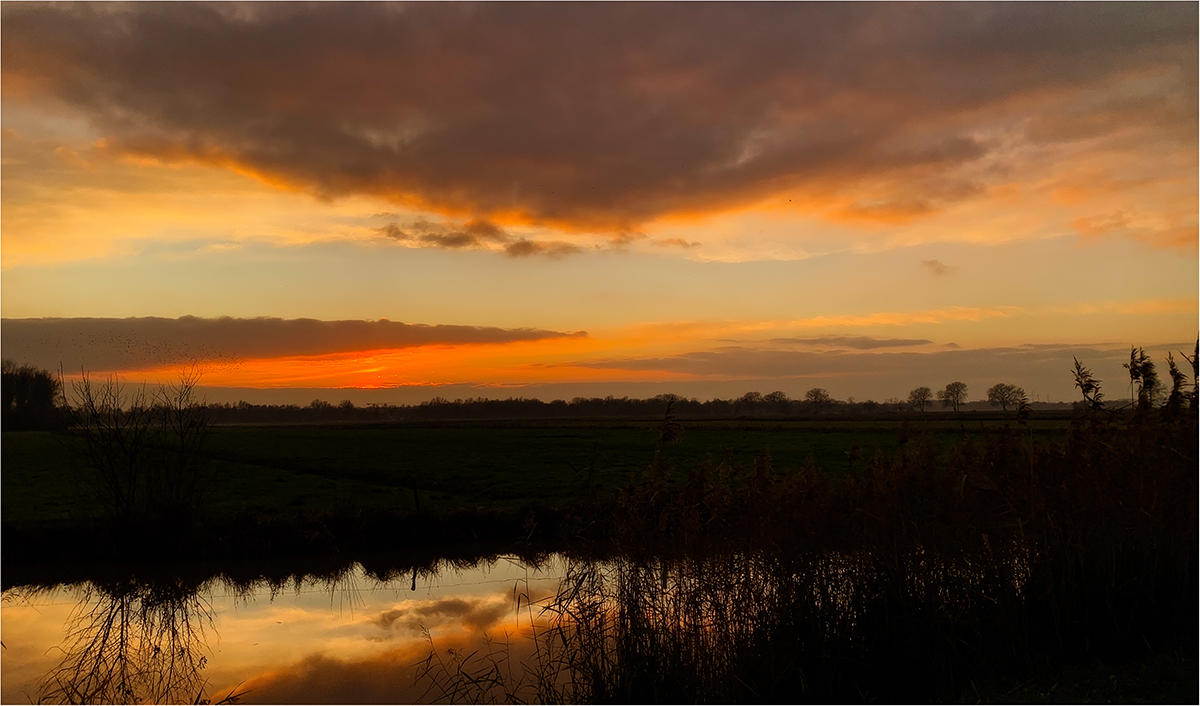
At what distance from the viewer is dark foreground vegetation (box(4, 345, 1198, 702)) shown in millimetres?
8977

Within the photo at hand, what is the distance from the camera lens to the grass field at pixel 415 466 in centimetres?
3170

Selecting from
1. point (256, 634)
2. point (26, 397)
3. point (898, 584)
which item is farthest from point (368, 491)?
point (26, 397)

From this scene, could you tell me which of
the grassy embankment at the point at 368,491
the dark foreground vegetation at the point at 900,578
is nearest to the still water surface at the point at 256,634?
the grassy embankment at the point at 368,491

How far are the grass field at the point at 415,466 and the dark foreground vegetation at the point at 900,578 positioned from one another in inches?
75.6

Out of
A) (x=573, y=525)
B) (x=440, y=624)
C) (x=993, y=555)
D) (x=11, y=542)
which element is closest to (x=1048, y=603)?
(x=993, y=555)

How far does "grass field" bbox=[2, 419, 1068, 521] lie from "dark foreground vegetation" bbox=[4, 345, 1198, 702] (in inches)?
75.6

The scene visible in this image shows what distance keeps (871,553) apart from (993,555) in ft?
4.94

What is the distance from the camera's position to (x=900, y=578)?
923 cm

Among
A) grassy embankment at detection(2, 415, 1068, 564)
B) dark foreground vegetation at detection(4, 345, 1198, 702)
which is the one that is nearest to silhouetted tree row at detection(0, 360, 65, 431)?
grassy embankment at detection(2, 415, 1068, 564)

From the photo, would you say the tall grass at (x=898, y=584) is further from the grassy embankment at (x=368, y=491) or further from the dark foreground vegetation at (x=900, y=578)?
the grassy embankment at (x=368, y=491)

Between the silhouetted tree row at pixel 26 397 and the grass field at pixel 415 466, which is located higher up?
the silhouetted tree row at pixel 26 397

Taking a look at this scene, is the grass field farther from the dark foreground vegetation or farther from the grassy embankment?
the dark foreground vegetation

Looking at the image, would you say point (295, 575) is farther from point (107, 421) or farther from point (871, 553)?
point (871, 553)

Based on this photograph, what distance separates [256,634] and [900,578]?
13.2 metres
